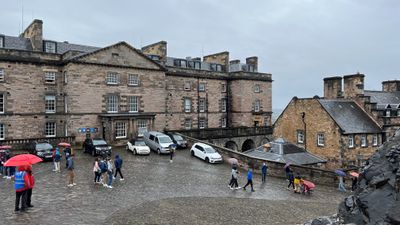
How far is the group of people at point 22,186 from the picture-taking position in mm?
12266

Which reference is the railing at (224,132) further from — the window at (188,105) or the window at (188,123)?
the window at (188,105)

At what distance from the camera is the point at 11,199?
48.1ft

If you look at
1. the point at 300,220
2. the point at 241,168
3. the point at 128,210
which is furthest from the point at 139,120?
the point at 300,220

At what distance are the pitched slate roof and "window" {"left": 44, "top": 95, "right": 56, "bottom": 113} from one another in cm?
2978

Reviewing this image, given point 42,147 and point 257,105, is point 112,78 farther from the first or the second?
point 257,105

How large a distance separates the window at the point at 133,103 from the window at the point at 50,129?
8.64 metres

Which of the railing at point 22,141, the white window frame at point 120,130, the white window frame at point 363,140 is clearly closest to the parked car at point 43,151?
the railing at point 22,141

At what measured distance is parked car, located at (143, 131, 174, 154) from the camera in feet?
98.1

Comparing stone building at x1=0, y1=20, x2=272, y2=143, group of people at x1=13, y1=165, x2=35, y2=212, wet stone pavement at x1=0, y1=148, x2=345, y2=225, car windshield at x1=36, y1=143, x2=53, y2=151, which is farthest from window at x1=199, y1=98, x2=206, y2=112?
group of people at x1=13, y1=165, x2=35, y2=212

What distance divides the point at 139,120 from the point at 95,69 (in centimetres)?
753

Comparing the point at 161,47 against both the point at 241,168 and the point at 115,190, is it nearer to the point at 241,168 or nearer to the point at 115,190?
the point at 241,168

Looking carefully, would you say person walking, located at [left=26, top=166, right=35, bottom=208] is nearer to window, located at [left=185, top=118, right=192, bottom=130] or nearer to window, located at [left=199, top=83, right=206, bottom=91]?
window, located at [left=185, top=118, right=192, bottom=130]

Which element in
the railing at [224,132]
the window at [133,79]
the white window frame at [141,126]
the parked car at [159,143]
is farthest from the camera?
the railing at [224,132]

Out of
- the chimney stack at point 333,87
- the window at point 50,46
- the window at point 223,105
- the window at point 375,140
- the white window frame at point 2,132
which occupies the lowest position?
the window at point 375,140
